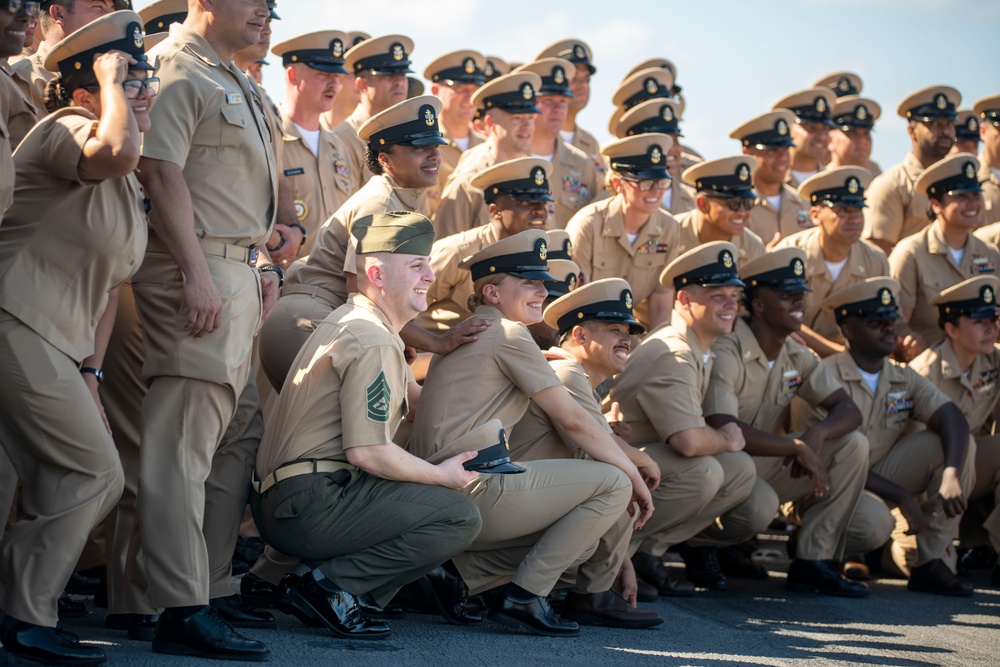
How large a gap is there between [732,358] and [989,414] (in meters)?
2.15

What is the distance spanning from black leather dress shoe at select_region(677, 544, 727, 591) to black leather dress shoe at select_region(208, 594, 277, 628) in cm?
275

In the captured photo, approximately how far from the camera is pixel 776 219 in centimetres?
910

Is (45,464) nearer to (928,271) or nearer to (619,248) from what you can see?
(619,248)

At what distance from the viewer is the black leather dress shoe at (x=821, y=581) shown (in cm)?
671

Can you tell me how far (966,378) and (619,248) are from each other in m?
2.26

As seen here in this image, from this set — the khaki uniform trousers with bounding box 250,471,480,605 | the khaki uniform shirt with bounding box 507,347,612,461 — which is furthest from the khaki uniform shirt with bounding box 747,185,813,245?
the khaki uniform trousers with bounding box 250,471,480,605

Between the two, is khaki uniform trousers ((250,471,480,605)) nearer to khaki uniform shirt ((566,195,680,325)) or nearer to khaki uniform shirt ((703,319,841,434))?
khaki uniform shirt ((703,319,841,434))

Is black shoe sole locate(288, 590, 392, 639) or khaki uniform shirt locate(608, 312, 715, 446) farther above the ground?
khaki uniform shirt locate(608, 312, 715, 446)

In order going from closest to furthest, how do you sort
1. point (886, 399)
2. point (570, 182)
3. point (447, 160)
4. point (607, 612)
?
point (607, 612) → point (886, 399) → point (570, 182) → point (447, 160)

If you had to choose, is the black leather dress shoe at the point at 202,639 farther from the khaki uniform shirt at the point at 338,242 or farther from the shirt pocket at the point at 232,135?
the khaki uniform shirt at the point at 338,242

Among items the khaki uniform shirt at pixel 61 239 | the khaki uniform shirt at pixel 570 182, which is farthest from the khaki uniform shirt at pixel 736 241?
the khaki uniform shirt at pixel 61 239

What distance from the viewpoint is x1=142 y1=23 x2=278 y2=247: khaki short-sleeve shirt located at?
13.6ft

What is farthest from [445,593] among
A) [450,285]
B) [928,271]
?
[928,271]

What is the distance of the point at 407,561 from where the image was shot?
4.55 meters
